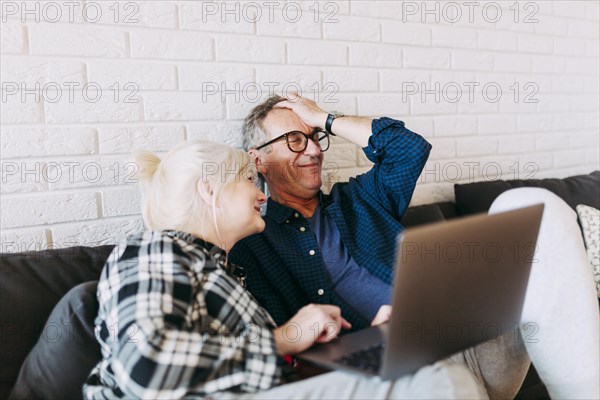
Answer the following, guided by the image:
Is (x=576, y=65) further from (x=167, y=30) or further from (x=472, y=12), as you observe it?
(x=167, y=30)

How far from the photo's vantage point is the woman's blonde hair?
47.7 inches

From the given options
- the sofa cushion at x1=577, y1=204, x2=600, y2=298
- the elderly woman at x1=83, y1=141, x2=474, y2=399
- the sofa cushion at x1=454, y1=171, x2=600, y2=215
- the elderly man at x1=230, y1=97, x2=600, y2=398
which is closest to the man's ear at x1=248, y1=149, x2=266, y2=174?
the elderly man at x1=230, y1=97, x2=600, y2=398

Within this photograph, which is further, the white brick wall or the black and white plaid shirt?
the white brick wall

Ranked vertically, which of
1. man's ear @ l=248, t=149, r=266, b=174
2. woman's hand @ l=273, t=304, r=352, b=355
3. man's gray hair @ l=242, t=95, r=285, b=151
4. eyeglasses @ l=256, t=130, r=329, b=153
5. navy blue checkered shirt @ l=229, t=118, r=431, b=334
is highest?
man's gray hair @ l=242, t=95, r=285, b=151

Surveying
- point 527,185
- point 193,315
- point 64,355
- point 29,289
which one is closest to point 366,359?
point 193,315

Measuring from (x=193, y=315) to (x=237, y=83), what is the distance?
871mm

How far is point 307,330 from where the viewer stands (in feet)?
3.84

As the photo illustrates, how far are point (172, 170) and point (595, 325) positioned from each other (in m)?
0.99

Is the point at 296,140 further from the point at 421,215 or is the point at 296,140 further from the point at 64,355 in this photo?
the point at 64,355

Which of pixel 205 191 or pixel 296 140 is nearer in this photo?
pixel 205 191

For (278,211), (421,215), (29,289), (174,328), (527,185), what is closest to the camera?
(174,328)

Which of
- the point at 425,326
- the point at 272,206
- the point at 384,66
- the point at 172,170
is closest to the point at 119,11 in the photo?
the point at 172,170

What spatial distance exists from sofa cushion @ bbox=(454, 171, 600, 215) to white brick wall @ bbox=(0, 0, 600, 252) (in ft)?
0.55

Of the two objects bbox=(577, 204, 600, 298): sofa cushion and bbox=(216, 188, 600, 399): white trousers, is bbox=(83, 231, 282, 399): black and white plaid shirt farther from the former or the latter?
bbox=(577, 204, 600, 298): sofa cushion
